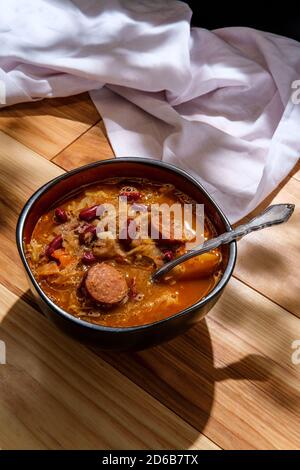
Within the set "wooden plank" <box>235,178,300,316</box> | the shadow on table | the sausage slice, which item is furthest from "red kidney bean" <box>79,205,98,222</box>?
"wooden plank" <box>235,178,300,316</box>

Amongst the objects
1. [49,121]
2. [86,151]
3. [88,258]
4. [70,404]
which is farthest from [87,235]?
[49,121]

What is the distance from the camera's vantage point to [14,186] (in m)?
1.38

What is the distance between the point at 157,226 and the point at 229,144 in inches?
16.6

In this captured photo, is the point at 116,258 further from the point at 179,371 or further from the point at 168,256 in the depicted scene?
the point at 179,371

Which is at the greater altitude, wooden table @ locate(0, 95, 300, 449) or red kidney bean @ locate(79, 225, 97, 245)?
red kidney bean @ locate(79, 225, 97, 245)

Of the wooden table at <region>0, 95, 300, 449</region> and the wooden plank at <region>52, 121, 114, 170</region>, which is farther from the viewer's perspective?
the wooden plank at <region>52, 121, 114, 170</region>

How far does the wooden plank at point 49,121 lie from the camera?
1473mm

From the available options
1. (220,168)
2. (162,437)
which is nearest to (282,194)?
(220,168)

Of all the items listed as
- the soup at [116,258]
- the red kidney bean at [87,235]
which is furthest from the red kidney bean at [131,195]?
the red kidney bean at [87,235]

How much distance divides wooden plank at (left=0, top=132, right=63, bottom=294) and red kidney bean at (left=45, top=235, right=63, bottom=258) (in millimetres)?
162

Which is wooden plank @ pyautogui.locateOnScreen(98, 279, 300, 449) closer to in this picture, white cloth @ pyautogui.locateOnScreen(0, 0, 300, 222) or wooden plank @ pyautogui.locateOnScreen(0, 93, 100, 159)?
white cloth @ pyautogui.locateOnScreen(0, 0, 300, 222)

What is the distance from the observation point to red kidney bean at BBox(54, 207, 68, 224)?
1.13 meters

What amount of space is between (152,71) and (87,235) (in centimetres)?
61
